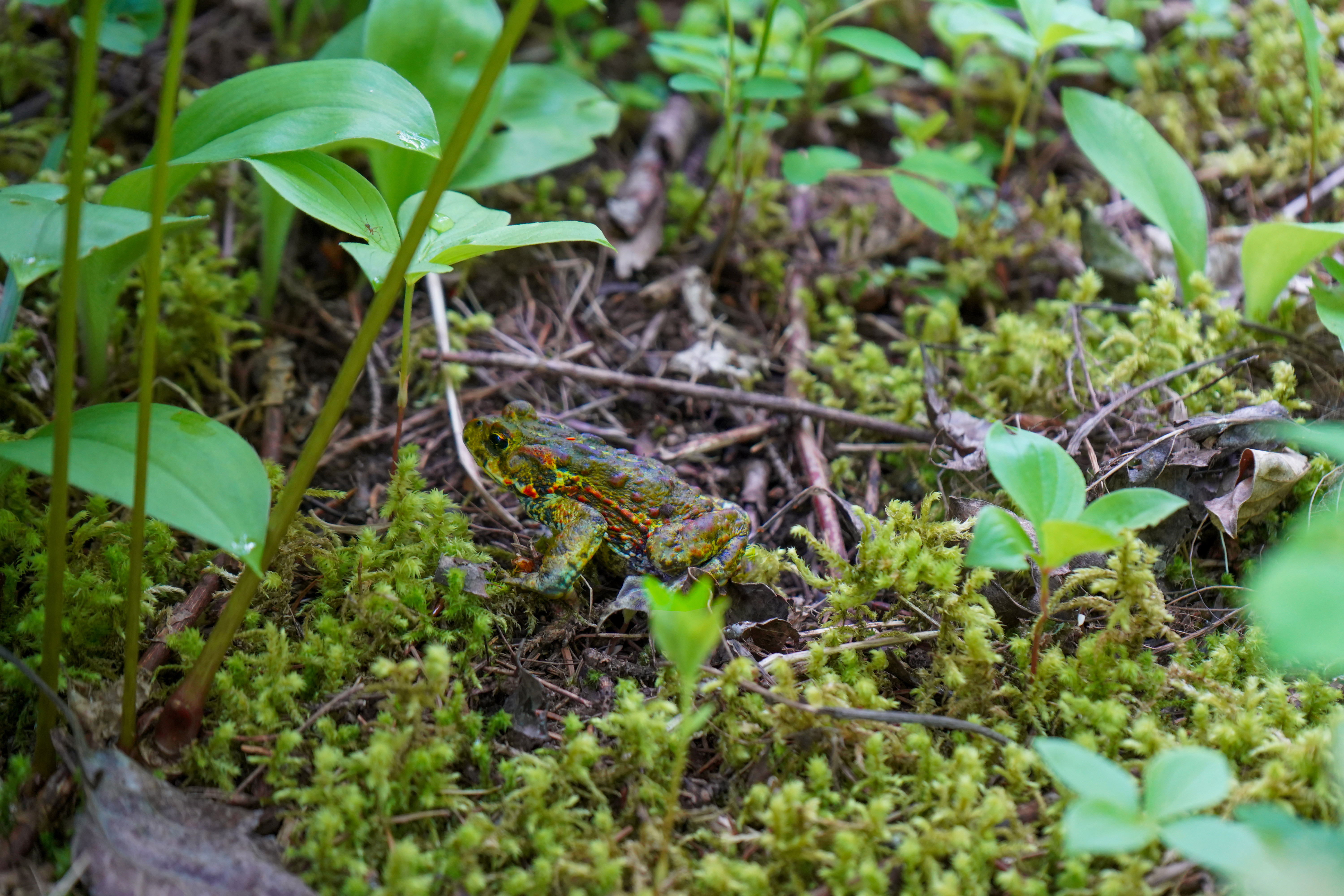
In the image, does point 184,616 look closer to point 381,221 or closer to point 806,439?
point 381,221

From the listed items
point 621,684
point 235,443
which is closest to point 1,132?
point 235,443

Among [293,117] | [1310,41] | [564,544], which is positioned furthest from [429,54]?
[1310,41]

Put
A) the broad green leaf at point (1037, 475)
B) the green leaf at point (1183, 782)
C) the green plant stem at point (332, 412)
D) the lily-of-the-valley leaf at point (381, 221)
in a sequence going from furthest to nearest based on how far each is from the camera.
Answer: the lily-of-the-valley leaf at point (381, 221) → the broad green leaf at point (1037, 475) → the green plant stem at point (332, 412) → the green leaf at point (1183, 782)

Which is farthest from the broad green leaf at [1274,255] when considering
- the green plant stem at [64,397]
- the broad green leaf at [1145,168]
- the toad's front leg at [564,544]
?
the green plant stem at [64,397]

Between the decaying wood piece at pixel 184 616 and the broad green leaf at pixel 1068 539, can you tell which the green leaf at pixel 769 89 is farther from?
the decaying wood piece at pixel 184 616

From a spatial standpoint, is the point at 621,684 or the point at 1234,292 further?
the point at 1234,292

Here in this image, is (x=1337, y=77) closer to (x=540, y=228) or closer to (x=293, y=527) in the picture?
(x=540, y=228)
